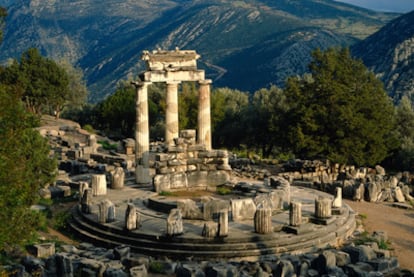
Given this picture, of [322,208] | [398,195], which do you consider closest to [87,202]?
[322,208]

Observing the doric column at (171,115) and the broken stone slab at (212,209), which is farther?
the doric column at (171,115)

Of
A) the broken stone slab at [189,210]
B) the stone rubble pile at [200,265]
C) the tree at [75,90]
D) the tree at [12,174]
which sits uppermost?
the tree at [75,90]

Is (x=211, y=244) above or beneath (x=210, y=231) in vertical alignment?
beneath

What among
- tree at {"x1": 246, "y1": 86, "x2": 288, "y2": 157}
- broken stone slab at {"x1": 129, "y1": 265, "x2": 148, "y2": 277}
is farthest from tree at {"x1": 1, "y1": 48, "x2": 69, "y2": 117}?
broken stone slab at {"x1": 129, "y1": 265, "x2": 148, "y2": 277}

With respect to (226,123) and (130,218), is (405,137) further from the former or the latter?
(130,218)

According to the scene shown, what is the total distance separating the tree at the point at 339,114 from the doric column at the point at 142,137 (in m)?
13.3

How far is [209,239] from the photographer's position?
21.1 m

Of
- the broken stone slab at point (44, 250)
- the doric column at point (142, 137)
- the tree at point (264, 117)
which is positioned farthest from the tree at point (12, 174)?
the tree at point (264, 117)

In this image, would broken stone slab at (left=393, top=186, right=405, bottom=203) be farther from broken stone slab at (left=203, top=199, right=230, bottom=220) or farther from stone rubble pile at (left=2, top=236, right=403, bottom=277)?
broken stone slab at (left=203, top=199, right=230, bottom=220)

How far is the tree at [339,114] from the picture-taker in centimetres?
4109

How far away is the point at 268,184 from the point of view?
2998 cm

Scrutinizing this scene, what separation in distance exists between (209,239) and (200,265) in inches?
86.2

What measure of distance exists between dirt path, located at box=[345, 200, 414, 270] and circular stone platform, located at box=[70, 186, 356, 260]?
1.77 meters

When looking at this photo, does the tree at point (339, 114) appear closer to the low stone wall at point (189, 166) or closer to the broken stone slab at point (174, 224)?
the low stone wall at point (189, 166)
